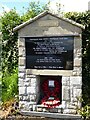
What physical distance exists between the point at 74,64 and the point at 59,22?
3.30 feet

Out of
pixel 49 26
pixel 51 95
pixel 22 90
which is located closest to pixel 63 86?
pixel 51 95

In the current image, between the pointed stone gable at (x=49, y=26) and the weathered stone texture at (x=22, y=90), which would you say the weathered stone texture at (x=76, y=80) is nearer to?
the pointed stone gable at (x=49, y=26)

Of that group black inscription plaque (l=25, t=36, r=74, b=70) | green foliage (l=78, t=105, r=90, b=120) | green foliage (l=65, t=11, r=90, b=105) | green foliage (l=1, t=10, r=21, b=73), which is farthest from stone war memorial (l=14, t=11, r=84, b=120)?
green foliage (l=1, t=10, r=21, b=73)

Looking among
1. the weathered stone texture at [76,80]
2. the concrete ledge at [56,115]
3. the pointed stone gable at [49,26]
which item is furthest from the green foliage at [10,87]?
the weathered stone texture at [76,80]

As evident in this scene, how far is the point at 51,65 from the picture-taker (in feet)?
→ 24.2

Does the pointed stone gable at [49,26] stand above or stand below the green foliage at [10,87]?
above

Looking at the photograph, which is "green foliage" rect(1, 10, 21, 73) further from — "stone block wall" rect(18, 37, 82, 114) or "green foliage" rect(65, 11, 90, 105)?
"green foliage" rect(65, 11, 90, 105)

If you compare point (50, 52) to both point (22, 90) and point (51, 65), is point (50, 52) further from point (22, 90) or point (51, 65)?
point (22, 90)

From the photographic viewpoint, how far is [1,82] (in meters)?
8.66

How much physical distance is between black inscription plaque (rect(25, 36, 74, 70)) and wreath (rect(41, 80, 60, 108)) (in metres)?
0.51

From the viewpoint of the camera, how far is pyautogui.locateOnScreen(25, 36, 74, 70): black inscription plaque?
7227 millimetres

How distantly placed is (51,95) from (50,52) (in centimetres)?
105

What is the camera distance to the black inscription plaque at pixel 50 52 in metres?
7.23

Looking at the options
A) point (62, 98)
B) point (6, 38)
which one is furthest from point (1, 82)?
point (62, 98)
